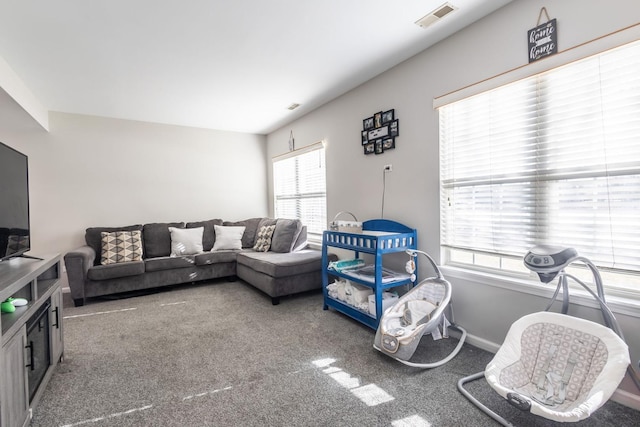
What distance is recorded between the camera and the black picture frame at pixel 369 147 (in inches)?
131

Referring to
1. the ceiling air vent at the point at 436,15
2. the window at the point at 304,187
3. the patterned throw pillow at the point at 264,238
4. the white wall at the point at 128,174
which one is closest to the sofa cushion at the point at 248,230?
the patterned throw pillow at the point at 264,238

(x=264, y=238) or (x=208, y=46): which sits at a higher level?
(x=208, y=46)

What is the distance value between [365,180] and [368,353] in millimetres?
1831

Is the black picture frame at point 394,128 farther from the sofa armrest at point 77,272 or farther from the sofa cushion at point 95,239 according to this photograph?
the sofa cushion at point 95,239

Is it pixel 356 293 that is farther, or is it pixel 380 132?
pixel 380 132

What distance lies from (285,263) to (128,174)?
2919 mm

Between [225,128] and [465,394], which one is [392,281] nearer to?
[465,394]

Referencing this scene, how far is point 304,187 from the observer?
15.7 ft

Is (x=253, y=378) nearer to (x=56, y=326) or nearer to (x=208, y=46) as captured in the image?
(x=56, y=326)

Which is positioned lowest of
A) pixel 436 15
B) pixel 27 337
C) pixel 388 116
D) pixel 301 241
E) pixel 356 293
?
pixel 356 293

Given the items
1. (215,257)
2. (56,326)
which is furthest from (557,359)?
(215,257)

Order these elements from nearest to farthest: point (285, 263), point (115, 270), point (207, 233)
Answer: point (285, 263) < point (115, 270) < point (207, 233)

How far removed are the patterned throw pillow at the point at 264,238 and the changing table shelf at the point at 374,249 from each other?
1.42 meters

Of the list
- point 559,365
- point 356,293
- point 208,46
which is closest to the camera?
point 559,365
